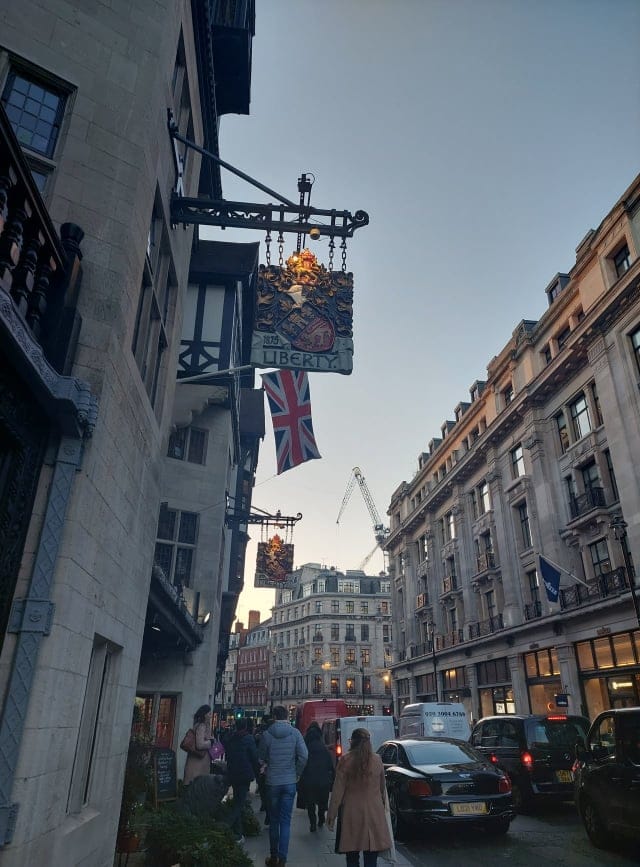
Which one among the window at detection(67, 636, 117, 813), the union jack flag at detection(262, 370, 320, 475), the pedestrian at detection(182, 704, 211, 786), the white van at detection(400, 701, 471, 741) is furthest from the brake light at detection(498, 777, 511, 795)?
the white van at detection(400, 701, 471, 741)

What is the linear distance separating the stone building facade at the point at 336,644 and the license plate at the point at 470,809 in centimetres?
7925

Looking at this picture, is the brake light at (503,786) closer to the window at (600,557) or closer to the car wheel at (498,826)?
the car wheel at (498,826)

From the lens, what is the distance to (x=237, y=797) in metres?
8.92

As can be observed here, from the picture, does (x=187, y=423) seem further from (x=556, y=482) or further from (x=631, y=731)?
(x=556, y=482)

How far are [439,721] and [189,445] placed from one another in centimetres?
1428

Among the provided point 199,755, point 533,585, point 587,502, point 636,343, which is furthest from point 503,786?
point 533,585

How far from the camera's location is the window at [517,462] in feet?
119

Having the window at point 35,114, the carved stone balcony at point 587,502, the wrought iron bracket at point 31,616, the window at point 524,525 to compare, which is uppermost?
the window at point 524,525

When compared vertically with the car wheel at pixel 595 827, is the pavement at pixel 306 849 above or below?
below

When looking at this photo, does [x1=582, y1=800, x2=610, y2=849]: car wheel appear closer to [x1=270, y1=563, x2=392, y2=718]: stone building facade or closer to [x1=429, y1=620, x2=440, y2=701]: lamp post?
[x1=429, y1=620, x2=440, y2=701]: lamp post

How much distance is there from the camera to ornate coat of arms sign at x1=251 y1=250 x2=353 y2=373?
961 centimetres

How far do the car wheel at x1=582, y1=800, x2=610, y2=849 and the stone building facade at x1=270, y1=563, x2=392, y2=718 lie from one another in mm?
79261

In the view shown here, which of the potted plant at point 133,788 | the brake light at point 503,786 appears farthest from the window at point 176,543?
the brake light at point 503,786

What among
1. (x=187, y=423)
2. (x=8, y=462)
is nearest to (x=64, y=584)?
(x=8, y=462)
